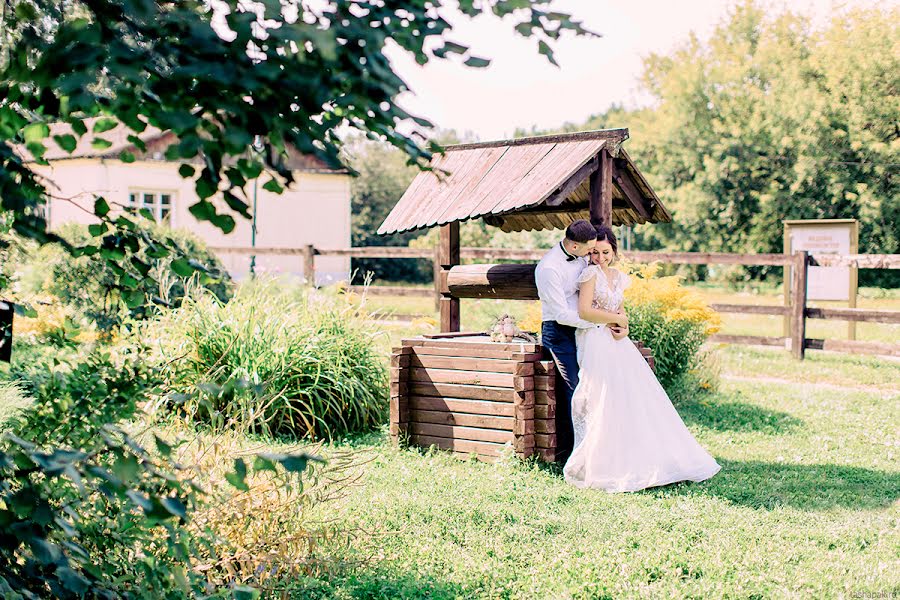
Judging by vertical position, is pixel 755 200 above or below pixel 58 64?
above

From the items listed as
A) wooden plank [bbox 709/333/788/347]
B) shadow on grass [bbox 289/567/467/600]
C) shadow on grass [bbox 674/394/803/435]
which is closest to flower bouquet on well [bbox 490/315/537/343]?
shadow on grass [bbox 674/394/803/435]

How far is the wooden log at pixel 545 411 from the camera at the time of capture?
20.6ft

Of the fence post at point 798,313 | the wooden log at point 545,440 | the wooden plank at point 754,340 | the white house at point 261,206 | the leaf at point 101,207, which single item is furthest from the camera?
the white house at point 261,206

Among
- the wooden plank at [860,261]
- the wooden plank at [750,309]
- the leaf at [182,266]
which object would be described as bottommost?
the wooden plank at [750,309]

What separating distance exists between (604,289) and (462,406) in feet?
4.31

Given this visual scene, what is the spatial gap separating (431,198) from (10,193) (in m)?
5.43

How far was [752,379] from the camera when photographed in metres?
11.2

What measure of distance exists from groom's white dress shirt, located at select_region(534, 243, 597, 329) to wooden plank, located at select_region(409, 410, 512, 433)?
771 mm

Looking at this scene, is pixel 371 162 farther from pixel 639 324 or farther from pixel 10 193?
pixel 10 193

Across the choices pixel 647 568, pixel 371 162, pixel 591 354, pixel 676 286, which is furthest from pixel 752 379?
pixel 371 162

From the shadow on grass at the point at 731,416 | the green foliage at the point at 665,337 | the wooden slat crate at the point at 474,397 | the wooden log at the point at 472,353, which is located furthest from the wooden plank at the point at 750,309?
the wooden log at the point at 472,353

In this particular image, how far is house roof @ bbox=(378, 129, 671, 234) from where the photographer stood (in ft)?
21.0

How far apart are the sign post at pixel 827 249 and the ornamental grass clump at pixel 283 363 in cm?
825

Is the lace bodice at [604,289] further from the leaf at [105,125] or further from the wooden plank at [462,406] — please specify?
the leaf at [105,125]
